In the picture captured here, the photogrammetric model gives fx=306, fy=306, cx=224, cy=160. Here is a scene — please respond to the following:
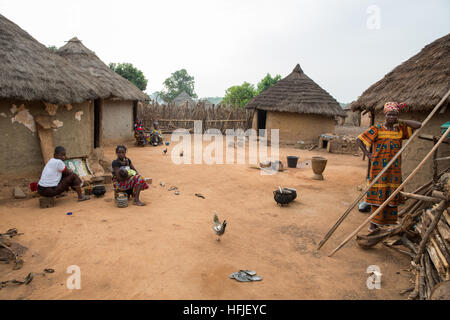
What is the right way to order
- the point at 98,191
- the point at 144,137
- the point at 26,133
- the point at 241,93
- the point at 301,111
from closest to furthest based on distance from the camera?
the point at 98,191 < the point at 26,133 < the point at 144,137 < the point at 301,111 < the point at 241,93

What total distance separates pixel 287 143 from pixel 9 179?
39.5 feet

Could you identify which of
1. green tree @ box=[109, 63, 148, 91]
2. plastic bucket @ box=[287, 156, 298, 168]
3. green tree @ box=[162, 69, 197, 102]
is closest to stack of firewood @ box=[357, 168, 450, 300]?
plastic bucket @ box=[287, 156, 298, 168]

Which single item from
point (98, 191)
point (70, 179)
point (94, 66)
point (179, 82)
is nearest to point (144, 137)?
point (94, 66)

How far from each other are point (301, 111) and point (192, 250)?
1209 cm

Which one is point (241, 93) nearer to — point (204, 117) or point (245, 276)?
point (204, 117)

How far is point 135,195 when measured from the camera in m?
5.59

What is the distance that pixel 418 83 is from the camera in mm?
6109

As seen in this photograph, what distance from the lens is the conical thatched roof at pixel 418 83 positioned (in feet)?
18.4

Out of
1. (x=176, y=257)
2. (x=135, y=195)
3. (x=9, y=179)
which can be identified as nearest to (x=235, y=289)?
(x=176, y=257)

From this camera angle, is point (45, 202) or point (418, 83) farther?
point (418, 83)

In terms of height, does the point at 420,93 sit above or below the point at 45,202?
above

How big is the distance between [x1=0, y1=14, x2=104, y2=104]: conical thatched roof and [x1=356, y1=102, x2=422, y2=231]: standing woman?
5783 mm

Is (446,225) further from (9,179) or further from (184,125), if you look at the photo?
(184,125)

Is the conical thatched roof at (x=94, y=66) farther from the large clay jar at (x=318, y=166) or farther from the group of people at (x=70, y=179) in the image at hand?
the large clay jar at (x=318, y=166)
